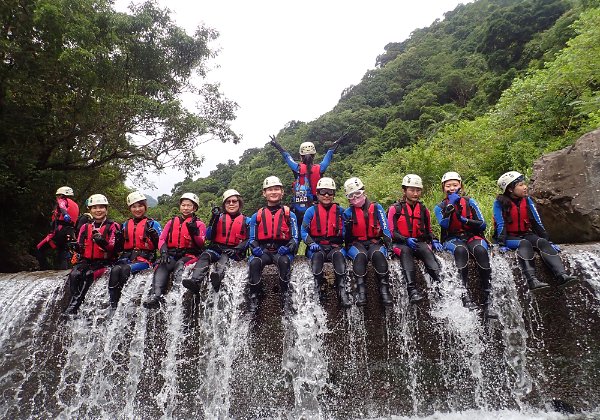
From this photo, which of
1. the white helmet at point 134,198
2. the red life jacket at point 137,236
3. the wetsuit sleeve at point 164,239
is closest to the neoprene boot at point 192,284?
the wetsuit sleeve at point 164,239

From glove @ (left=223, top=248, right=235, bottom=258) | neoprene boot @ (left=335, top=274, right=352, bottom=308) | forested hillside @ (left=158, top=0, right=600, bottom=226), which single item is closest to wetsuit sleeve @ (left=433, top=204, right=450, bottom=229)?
neoprene boot @ (left=335, top=274, right=352, bottom=308)

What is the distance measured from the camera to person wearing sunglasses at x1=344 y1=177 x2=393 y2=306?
16.4 feet

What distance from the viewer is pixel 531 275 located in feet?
15.8

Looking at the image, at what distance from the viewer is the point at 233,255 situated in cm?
585

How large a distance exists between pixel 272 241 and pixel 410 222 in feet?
6.62

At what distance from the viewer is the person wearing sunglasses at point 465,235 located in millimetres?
5012

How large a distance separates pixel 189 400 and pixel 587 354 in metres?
5.19

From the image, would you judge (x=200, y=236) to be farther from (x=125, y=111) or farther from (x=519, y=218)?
(x=125, y=111)

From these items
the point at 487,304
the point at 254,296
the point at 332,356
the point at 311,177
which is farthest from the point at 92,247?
the point at 487,304

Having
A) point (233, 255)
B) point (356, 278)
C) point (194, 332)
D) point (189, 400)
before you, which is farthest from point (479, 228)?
point (189, 400)

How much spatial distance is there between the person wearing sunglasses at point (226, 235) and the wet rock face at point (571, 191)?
4.94 metres

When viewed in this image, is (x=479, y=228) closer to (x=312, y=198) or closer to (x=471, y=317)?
(x=471, y=317)

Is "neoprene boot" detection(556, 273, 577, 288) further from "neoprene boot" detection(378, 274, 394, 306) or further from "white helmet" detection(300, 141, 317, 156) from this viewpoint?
"white helmet" detection(300, 141, 317, 156)

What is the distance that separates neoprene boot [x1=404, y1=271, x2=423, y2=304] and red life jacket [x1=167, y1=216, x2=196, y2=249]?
3244 mm
